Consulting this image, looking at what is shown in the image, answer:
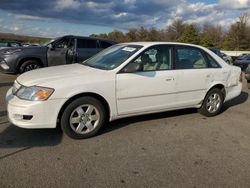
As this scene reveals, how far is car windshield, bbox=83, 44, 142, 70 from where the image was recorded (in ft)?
15.7

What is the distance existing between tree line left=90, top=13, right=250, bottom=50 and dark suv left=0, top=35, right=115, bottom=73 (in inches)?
1550

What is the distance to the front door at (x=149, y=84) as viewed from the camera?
457 centimetres

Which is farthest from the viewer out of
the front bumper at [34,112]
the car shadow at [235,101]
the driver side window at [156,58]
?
the car shadow at [235,101]

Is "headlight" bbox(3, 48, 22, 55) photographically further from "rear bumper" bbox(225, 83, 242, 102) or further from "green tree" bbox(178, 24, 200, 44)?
"green tree" bbox(178, 24, 200, 44)

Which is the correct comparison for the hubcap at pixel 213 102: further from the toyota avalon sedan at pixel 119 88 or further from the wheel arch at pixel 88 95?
the wheel arch at pixel 88 95

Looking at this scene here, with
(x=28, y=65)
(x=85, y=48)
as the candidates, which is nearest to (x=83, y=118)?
(x=28, y=65)

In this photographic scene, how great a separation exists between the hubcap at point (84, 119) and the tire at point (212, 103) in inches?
99.6

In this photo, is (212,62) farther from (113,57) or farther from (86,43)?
(86,43)

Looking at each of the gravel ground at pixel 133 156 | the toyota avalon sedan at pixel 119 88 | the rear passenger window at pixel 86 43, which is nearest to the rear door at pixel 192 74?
the toyota avalon sedan at pixel 119 88

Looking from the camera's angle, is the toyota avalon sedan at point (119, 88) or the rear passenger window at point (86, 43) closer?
the toyota avalon sedan at point (119, 88)

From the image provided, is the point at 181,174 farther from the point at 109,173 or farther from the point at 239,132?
the point at 239,132

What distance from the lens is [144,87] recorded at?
4.73 metres

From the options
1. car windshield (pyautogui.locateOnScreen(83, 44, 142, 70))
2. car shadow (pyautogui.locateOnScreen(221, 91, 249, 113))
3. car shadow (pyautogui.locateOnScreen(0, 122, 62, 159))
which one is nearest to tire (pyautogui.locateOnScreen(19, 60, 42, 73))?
car windshield (pyautogui.locateOnScreen(83, 44, 142, 70))

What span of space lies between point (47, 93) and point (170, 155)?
1999 mm
